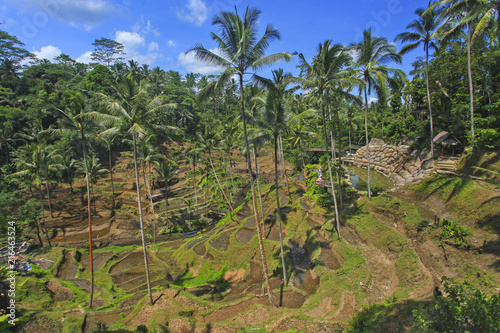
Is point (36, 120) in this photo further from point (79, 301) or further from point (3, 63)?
point (79, 301)

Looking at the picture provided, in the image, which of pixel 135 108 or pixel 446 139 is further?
pixel 446 139

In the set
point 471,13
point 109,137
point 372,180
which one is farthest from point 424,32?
point 109,137

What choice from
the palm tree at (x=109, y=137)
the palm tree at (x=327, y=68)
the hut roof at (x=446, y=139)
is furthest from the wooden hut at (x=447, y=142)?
the palm tree at (x=109, y=137)

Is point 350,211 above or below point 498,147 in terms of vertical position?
below

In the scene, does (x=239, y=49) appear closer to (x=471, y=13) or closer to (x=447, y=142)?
(x=471, y=13)

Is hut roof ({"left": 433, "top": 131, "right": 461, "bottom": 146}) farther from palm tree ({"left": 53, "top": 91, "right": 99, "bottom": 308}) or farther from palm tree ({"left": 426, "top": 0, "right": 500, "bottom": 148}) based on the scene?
palm tree ({"left": 53, "top": 91, "right": 99, "bottom": 308})

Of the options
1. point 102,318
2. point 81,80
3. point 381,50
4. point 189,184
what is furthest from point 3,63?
point 381,50

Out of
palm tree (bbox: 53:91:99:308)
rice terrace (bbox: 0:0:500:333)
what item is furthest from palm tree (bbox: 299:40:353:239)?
palm tree (bbox: 53:91:99:308)

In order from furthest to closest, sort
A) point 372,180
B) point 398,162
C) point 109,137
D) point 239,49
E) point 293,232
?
1. point 398,162
2. point 109,137
3. point 372,180
4. point 293,232
5. point 239,49
